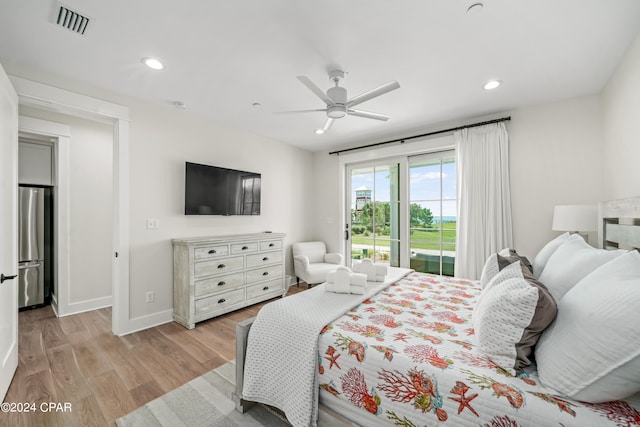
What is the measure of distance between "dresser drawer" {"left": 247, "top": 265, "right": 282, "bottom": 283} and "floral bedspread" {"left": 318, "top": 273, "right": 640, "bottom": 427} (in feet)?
7.00

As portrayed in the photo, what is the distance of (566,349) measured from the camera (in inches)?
36.4

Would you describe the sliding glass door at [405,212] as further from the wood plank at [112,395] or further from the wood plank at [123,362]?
the wood plank at [112,395]

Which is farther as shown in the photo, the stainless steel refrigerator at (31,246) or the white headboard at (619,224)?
the stainless steel refrigerator at (31,246)

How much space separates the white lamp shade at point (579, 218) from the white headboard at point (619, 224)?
146 millimetres

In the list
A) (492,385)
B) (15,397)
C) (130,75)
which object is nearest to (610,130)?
(492,385)

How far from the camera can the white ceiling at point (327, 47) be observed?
1.60 m

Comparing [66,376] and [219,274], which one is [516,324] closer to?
[219,274]

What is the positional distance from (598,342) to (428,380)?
564mm

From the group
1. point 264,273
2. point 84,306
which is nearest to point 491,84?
point 264,273

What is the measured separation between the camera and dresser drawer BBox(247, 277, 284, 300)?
346 cm

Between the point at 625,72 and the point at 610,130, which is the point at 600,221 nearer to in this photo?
the point at 610,130

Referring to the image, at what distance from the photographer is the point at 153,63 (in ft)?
7.08

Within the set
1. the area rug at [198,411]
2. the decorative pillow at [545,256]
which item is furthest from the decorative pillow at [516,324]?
the area rug at [198,411]

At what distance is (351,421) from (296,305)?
2.16ft
